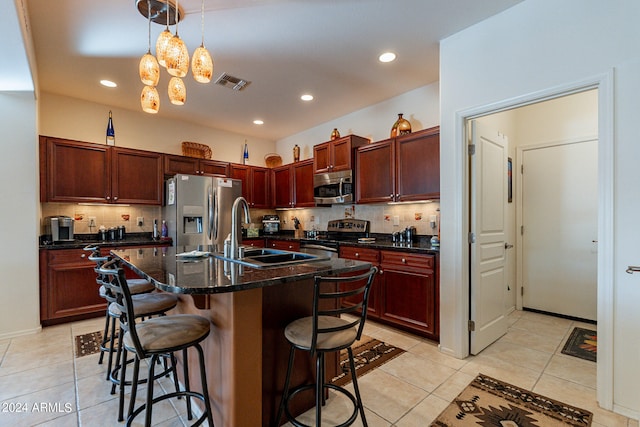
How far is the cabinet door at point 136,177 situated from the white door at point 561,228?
17.0ft

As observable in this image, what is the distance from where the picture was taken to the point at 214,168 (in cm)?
495

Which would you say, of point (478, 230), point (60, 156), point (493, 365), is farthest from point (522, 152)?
point (60, 156)

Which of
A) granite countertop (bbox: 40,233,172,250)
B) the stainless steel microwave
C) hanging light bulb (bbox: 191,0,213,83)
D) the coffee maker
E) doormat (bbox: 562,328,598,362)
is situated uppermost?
hanging light bulb (bbox: 191,0,213,83)

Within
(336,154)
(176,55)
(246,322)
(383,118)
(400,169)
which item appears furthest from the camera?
(336,154)

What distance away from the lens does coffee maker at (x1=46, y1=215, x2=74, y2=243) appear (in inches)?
136

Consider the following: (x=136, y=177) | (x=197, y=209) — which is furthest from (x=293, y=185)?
(x=136, y=177)

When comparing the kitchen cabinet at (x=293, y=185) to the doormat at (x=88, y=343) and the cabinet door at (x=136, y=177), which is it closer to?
the cabinet door at (x=136, y=177)

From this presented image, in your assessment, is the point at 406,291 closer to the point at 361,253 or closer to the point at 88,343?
the point at 361,253

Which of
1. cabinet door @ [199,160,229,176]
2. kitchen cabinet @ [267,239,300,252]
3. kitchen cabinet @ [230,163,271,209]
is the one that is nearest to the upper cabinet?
cabinet door @ [199,160,229,176]

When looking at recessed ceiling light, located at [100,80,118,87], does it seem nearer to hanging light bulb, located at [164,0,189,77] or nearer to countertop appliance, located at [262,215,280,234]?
hanging light bulb, located at [164,0,189,77]

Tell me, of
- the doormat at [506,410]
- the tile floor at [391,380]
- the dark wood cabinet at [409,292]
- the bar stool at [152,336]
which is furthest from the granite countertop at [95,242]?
the doormat at [506,410]

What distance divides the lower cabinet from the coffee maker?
3565mm

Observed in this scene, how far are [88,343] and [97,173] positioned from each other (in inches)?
86.4

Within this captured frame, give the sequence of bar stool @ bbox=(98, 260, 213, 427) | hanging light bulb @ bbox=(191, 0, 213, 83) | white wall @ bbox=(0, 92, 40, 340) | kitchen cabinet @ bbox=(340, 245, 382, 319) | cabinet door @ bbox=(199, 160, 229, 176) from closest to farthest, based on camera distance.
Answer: bar stool @ bbox=(98, 260, 213, 427) < hanging light bulb @ bbox=(191, 0, 213, 83) < white wall @ bbox=(0, 92, 40, 340) < kitchen cabinet @ bbox=(340, 245, 382, 319) < cabinet door @ bbox=(199, 160, 229, 176)
